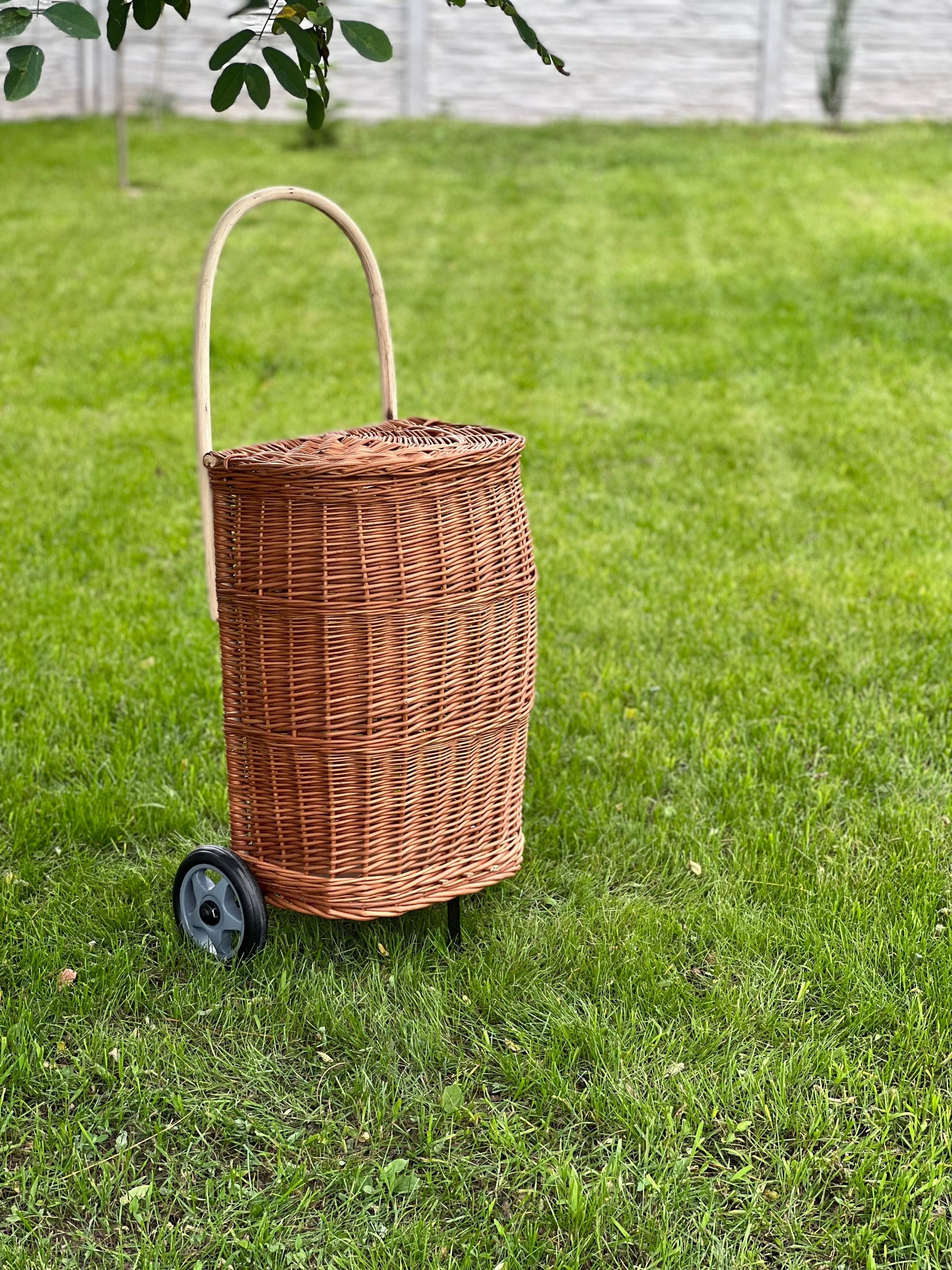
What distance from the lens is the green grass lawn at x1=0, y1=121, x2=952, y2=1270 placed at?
6.23ft

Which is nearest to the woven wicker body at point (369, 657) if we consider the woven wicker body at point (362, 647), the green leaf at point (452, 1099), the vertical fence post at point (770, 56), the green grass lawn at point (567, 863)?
the woven wicker body at point (362, 647)

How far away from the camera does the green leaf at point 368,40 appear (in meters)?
1.83

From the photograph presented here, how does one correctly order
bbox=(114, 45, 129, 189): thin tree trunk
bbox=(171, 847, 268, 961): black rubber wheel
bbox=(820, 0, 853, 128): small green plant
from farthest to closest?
bbox=(820, 0, 853, 128): small green plant
bbox=(114, 45, 129, 189): thin tree trunk
bbox=(171, 847, 268, 961): black rubber wheel

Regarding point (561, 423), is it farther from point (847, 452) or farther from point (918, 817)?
point (918, 817)

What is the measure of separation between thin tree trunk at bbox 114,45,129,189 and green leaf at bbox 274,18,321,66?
8265 mm

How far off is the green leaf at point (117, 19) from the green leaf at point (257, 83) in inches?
7.1

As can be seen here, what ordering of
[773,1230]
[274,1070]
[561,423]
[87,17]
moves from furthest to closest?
[561,423]
[274,1070]
[773,1230]
[87,17]

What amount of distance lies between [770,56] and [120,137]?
25.1 feet

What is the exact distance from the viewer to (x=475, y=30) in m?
13.8

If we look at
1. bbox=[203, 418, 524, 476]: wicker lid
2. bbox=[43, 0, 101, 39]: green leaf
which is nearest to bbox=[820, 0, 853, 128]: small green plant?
bbox=[203, 418, 524, 476]: wicker lid

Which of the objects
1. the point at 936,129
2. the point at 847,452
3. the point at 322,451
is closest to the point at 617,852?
the point at 322,451

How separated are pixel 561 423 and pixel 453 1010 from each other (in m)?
4.11

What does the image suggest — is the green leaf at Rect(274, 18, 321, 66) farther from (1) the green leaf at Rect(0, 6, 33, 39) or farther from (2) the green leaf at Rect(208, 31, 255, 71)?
(1) the green leaf at Rect(0, 6, 33, 39)

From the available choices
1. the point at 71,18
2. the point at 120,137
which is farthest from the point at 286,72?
the point at 120,137
